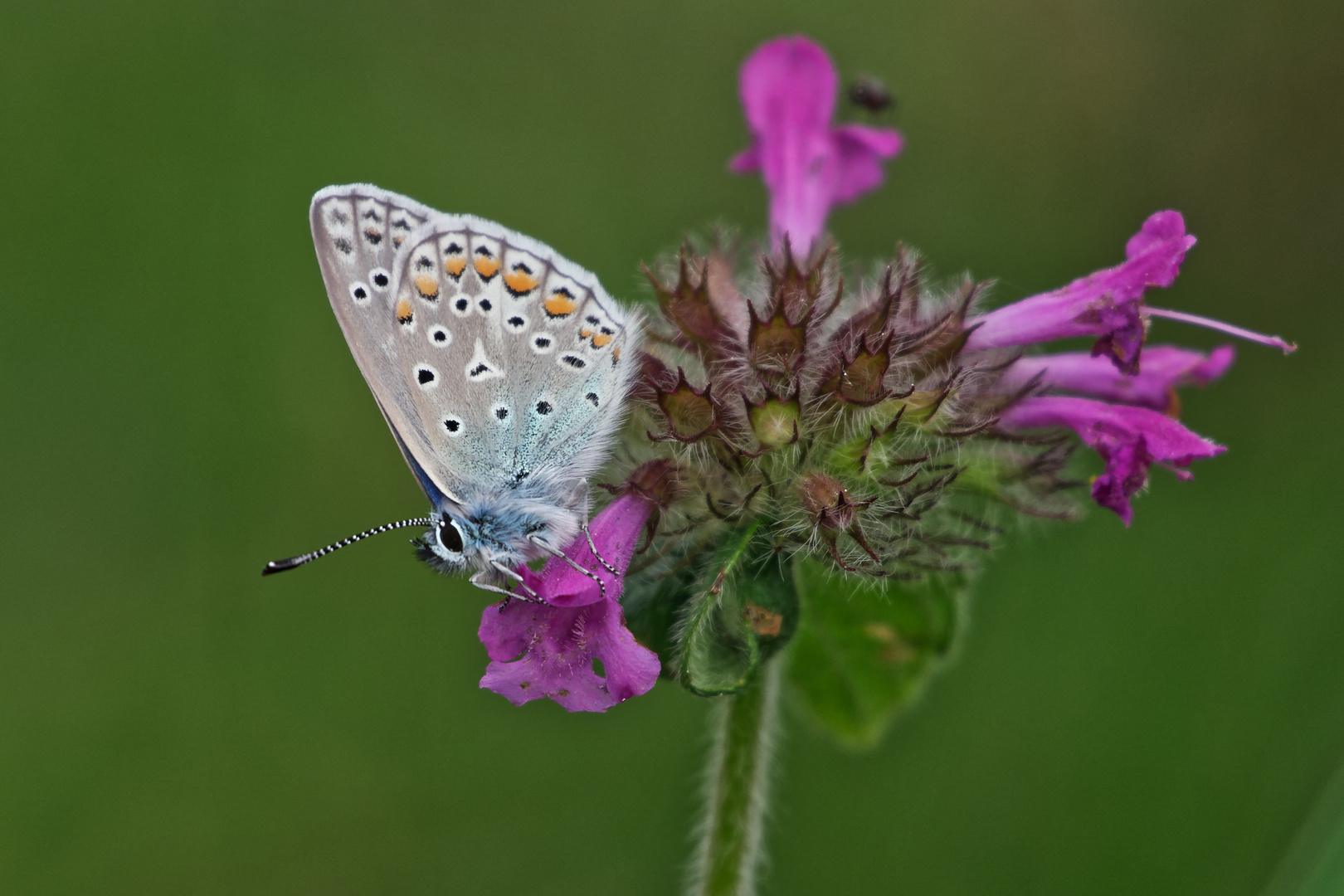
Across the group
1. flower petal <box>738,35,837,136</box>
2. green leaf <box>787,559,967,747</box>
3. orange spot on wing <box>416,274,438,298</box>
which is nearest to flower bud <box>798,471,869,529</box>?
green leaf <box>787,559,967,747</box>

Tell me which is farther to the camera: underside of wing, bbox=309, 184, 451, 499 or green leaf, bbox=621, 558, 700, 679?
green leaf, bbox=621, 558, 700, 679

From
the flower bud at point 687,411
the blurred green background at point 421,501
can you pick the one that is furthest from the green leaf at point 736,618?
the blurred green background at point 421,501

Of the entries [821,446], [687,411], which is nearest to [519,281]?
[687,411]

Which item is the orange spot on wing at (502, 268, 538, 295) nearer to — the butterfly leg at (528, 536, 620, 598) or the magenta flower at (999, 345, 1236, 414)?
the butterfly leg at (528, 536, 620, 598)

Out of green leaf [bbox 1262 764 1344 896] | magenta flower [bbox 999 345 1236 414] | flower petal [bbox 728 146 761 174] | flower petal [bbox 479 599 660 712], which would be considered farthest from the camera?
flower petal [bbox 728 146 761 174]

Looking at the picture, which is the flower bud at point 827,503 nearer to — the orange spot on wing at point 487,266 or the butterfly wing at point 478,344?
the butterfly wing at point 478,344

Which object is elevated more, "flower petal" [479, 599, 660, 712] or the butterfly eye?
the butterfly eye

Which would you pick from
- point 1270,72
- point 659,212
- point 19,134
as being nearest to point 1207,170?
point 1270,72
